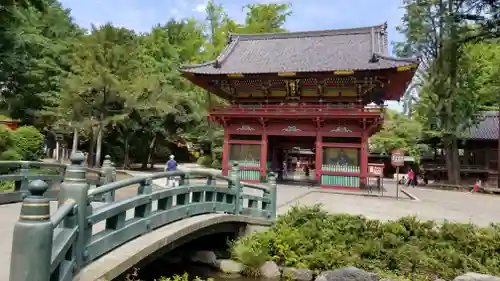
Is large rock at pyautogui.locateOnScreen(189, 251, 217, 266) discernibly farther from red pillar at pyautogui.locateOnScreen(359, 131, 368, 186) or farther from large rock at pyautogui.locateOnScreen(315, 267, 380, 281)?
red pillar at pyautogui.locateOnScreen(359, 131, 368, 186)

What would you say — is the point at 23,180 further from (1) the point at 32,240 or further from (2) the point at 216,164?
(2) the point at 216,164

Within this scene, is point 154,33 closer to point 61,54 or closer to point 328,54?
point 61,54

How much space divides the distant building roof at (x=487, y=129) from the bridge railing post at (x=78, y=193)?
31566mm

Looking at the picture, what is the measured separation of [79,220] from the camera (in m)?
4.35

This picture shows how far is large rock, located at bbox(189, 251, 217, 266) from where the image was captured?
944cm

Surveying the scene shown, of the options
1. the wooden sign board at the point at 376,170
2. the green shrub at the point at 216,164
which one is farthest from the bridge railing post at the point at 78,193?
the green shrub at the point at 216,164

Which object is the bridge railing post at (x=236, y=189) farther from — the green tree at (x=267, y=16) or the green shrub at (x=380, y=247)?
the green tree at (x=267, y=16)

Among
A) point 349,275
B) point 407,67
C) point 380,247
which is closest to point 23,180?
point 349,275

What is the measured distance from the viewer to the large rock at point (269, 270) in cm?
882

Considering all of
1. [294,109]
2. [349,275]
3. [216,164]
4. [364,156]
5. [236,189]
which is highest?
[294,109]

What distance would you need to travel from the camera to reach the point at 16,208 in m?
7.64

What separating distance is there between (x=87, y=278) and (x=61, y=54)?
3251 cm

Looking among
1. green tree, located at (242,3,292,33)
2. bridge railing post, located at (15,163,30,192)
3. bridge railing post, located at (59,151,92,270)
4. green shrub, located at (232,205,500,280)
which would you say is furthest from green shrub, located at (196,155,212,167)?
bridge railing post, located at (59,151,92,270)

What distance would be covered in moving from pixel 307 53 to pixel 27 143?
17.1 metres
